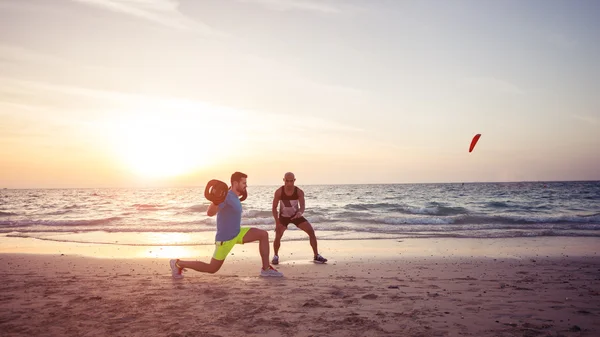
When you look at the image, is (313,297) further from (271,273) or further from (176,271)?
(176,271)

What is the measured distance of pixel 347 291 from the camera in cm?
581

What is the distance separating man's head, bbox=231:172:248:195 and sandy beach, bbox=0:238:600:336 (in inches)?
61.2

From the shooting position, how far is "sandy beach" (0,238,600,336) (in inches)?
167

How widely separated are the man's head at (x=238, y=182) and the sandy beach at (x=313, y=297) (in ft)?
5.10

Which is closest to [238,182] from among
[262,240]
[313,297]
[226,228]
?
[226,228]

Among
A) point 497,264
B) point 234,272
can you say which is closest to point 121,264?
point 234,272

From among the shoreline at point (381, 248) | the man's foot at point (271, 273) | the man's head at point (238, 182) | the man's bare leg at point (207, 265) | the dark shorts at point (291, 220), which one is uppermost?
the man's head at point (238, 182)

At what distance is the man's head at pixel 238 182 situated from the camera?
6.65 m

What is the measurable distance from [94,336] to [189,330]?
95 centimetres

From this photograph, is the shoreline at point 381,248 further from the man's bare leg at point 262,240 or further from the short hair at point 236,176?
the short hair at point 236,176

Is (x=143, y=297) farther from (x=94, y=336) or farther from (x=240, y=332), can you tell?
(x=240, y=332)

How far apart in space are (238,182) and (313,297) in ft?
7.56

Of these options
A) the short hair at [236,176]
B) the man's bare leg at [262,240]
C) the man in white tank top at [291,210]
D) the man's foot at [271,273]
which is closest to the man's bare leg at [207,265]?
the man's bare leg at [262,240]

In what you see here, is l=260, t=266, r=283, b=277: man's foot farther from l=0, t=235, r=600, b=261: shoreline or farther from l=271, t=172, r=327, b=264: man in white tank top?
l=0, t=235, r=600, b=261: shoreline
